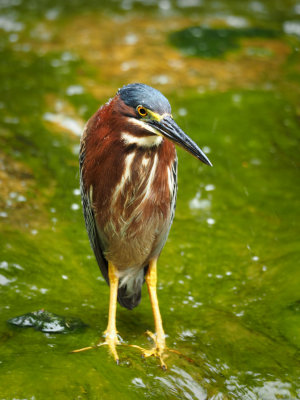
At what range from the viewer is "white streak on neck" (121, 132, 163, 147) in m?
3.65

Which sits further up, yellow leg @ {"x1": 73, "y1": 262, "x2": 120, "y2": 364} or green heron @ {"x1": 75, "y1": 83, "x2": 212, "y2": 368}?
green heron @ {"x1": 75, "y1": 83, "x2": 212, "y2": 368}

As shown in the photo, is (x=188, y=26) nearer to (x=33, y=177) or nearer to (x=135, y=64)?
(x=135, y=64)

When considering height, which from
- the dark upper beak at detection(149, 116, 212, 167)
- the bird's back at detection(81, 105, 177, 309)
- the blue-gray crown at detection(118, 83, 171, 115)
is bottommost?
the bird's back at detection(81, 105, 177, 309)

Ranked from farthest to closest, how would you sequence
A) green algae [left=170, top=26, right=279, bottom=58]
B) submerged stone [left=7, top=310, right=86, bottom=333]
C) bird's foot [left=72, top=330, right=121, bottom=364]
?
green algae [left=170, top=26, right=279, bottom=58] < submerged stone [left=7, top=310, right=86, bottom=333] < bird's foot [left=72, top=330, right=121, bottom=364]

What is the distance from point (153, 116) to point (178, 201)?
2744 millimetres

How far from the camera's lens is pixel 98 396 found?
3490mm

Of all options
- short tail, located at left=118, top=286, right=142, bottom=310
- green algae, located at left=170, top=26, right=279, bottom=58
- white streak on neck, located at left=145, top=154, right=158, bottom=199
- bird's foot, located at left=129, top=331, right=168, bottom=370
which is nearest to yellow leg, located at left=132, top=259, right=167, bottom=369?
bird's foot, located at left=129, top=331, right=168, bottom=370

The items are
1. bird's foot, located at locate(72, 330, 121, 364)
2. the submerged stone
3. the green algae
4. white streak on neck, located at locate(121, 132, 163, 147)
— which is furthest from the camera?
the green algae

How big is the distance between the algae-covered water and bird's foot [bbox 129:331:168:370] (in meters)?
0.05

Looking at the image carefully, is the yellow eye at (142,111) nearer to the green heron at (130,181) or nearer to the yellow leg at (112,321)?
the green heron at (130,181)

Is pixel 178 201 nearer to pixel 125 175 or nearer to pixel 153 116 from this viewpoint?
pixel 125 175

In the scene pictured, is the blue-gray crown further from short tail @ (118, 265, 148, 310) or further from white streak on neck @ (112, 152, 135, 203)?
short tail @ (118, 265, 148, 310)

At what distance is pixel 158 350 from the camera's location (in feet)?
13.4

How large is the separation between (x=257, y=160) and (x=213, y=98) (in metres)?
1.24
